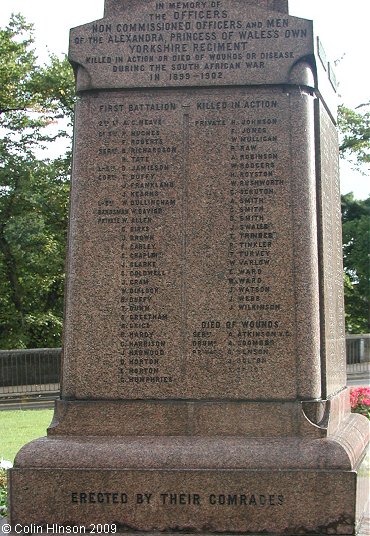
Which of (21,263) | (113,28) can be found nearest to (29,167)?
(21,263)

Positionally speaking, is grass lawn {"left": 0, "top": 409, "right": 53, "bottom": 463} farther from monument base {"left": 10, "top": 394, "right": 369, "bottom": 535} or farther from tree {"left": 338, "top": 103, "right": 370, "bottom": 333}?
tree {"left": 338, "top": 103, "right": 370, "bottom": 333}

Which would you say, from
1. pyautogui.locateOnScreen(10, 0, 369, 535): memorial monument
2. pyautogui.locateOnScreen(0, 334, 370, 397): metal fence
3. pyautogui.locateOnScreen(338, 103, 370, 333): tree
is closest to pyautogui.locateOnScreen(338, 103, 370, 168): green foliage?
pyautogui.locateOnScreen(338, 103, 370, 333): tree

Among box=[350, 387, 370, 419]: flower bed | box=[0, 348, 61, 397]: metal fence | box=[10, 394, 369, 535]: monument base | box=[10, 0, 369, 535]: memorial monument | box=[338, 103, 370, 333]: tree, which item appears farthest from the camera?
box=[338, 103, 370, 333]: tree

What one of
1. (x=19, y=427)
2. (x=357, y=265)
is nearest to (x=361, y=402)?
(x=19, y=427)

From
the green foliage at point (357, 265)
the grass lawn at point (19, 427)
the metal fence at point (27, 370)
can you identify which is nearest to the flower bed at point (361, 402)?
the grass lawn at point (19, 427)

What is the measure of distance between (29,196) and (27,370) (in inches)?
289

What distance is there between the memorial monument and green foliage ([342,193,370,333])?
3165 centimetres

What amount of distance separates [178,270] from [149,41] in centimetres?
186

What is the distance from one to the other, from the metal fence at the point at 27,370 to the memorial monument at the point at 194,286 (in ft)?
71.5

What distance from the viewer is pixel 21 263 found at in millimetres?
33312

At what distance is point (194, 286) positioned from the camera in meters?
6.69

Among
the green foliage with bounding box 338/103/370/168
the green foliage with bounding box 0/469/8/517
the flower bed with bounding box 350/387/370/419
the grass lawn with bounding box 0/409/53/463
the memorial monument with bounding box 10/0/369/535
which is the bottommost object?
the grass lawn with bounding box 0/409/53/463

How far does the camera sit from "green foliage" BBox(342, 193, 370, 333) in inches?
1565

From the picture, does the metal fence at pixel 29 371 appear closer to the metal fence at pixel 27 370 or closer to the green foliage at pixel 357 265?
the metal fence at pixel 27 370
